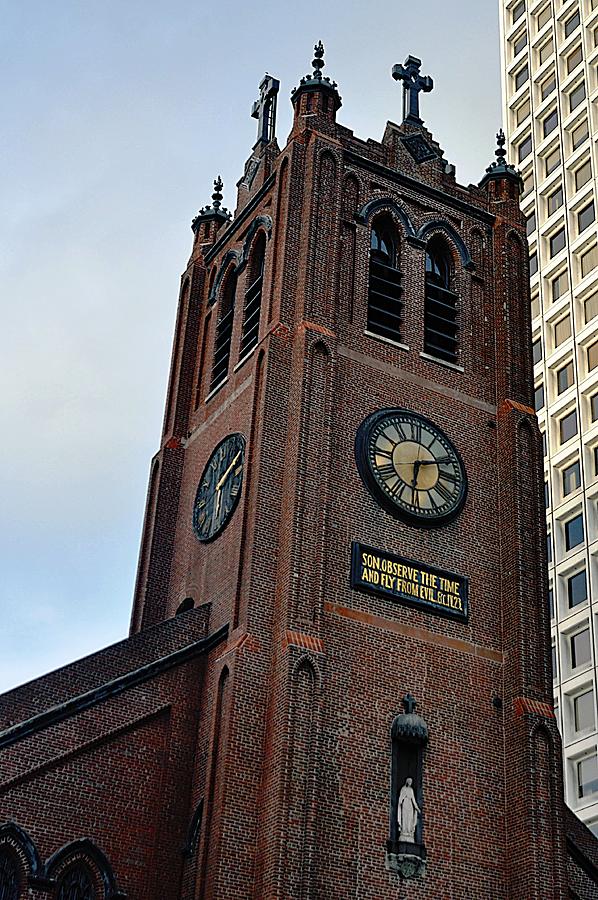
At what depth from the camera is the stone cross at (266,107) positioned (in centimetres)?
3525

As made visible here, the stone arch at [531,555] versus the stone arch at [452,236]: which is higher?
the stone arch at [452,236]

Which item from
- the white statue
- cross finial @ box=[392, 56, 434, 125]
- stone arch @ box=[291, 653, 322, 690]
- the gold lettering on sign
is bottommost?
the white statue

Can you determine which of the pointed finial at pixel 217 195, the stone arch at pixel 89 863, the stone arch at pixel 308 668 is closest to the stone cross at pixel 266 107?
the pointed finial at pixel 217 195

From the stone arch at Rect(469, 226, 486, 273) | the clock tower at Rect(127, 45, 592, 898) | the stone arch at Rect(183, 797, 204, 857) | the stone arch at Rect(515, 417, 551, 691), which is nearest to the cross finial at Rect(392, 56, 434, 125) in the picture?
the clock tower at Rect(127, 45, 592, 898)

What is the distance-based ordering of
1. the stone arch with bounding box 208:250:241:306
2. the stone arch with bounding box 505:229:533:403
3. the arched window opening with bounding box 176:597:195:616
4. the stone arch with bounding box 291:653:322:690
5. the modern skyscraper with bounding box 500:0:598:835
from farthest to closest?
the modern skyscraper with bounding box 500:0:598:835 → the stone arch with bounding box 208:250:241:306 → the stone arch with bounding box 505:229:533:403 → the arched window opening with bounding box 176:597:195:616 → the stone arch with bounding box 291:653:322:690

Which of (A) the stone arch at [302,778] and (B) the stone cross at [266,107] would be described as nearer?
(A) the stone arch at [302,778]

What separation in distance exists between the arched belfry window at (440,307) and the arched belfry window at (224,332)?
4.62m

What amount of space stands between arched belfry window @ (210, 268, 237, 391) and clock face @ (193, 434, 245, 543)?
2.46 meters

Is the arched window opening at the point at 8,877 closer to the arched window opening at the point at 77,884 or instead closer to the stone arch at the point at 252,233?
the arched window opening at the point at 77,884

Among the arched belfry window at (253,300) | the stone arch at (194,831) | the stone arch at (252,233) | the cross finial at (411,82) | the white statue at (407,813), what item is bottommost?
the stone arch at (194,831)

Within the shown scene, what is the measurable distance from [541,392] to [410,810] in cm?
2960

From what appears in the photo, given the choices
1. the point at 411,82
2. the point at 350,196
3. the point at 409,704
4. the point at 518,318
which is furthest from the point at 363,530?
the point at 411,82

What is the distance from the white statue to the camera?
2312 cm

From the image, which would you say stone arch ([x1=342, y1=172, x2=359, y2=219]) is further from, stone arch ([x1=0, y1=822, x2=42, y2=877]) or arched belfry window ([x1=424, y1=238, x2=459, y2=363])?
stone arch ([x1=0, y1=822, x2=42, y2=877])
